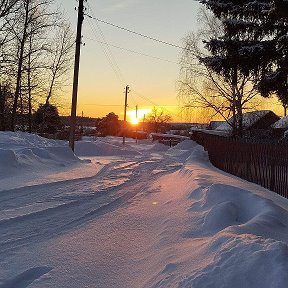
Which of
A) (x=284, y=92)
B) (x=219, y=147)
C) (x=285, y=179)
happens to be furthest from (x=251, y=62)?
(x=285, y=179)

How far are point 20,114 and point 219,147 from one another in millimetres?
23389

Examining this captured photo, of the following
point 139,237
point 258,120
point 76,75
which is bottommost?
point 139,237

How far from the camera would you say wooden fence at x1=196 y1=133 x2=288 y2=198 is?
10203mm

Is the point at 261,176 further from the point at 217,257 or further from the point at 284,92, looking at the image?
the point at 217,257

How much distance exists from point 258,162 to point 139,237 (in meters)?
7.43

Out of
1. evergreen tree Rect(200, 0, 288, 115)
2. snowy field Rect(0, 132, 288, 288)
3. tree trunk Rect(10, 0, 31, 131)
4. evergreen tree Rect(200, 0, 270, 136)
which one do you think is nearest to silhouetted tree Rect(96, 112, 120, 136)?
tree trunk Rect(10, 0, 31, 131)

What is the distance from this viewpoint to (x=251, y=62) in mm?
18031

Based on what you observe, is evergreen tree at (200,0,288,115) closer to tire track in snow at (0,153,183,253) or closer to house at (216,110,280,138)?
tire track in snow at (0,153,183,253)

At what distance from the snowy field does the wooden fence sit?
2.53 metres

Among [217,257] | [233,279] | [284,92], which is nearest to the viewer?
[233,279]

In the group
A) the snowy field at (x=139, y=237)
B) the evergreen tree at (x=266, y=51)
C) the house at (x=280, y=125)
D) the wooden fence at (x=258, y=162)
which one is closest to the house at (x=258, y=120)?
the house at (x=280, y=125)

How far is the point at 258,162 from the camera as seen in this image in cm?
1202

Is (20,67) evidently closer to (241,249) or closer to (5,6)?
(5,6)

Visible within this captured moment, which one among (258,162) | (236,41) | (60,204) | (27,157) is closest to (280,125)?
(236,41)
